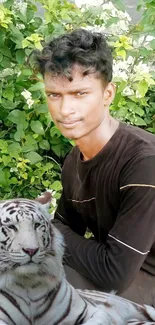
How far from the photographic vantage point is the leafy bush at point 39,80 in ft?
14.3

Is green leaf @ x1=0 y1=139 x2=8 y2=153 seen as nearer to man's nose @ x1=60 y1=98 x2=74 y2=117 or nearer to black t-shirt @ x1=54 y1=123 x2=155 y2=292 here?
black t-shirt @ x1=54 y1=123 x2=155 y2=292

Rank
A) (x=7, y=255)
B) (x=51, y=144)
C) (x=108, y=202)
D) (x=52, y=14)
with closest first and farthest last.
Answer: (x=7, y=255) < (x=108, y=202) < (x=52, y=14) < (x=51, y=144)

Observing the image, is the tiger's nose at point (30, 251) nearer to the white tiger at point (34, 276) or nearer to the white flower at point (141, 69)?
the white tiger at point (34, 276)

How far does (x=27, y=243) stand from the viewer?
2055 millimetres

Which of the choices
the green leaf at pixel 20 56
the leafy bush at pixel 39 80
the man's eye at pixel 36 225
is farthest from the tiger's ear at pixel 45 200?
the green leaf at pixel 20 56

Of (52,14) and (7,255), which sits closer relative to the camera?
(7,255)

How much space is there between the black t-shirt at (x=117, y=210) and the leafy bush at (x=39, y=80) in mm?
1489

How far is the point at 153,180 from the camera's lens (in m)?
2.61

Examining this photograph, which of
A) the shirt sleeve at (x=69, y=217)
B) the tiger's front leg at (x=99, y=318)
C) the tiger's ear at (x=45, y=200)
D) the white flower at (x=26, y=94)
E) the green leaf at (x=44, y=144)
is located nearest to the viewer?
the tiger's front leg at (x=99, y=318)

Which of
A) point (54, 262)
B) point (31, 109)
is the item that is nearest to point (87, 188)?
point (54, 262)

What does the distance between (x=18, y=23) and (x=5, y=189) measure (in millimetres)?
1140

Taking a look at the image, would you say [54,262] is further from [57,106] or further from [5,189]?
[5,189]

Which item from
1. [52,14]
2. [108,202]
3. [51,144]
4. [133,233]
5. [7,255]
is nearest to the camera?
[7,255]

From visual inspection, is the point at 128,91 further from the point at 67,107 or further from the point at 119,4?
the point at 67,107
